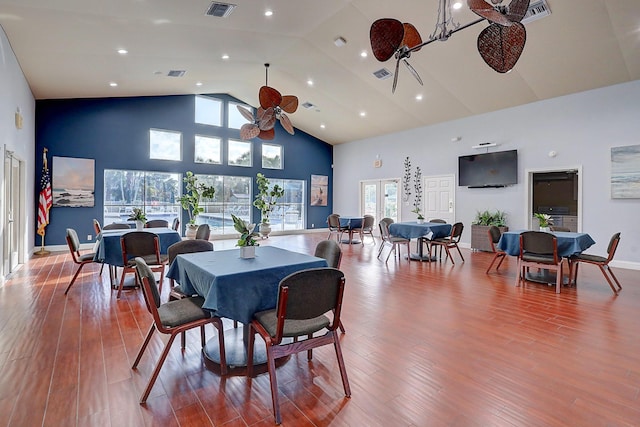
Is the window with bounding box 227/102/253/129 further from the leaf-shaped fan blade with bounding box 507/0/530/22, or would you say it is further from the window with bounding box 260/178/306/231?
the leaf-shaped fan blade with bounding box 507/0/530/22

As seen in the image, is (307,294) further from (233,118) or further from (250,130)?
(233,118)

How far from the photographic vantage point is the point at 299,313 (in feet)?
6.55

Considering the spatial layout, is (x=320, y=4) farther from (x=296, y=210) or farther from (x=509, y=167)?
(x=296, y=210)

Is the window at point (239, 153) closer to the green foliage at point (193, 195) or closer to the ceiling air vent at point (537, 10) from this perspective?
the green foliage at point (193, 195)

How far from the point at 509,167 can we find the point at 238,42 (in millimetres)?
6964

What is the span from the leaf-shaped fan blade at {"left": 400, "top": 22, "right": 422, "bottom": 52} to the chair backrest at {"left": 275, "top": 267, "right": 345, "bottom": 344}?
2.52 metres

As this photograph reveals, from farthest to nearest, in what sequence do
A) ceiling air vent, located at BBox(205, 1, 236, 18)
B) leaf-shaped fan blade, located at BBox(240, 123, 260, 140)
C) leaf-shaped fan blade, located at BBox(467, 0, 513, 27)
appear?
1. leaf-shaped fan blade, located at BBox(240, 123, 260, 140)
2. ceiling air vent, located at BBox(205, 1, 236, 18)
3. leaf-shaped fan blade, located at BBox(467, 0, 513, 27)

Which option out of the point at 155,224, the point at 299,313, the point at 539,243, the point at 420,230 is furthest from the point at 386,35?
the point at 155,224

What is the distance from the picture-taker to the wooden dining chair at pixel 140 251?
4266 mm

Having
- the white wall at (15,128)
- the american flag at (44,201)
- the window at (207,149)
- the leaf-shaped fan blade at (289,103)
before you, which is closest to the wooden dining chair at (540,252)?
the leaf-shaped fan blade at (289,103)

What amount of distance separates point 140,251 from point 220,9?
375 centimetres

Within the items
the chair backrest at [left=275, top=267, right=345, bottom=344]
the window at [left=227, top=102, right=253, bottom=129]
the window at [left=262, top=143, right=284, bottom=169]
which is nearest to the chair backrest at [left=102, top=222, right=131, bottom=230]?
the chair backrest at [left=275, top=267, right=345, bottom=344]

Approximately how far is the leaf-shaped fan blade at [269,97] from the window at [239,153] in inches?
229

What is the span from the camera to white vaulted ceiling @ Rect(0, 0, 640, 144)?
4.83 metres
